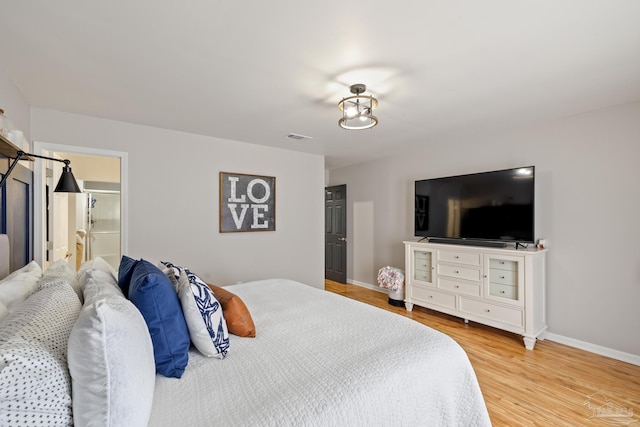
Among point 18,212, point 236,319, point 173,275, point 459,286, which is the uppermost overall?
point 18,212

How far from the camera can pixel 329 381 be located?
1200 millimetres

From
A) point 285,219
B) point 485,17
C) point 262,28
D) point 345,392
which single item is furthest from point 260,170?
point 345,392

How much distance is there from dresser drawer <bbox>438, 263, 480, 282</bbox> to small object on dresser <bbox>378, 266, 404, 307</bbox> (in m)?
0.72

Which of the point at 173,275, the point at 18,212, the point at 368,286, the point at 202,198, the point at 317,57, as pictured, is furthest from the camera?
the point at 368,286

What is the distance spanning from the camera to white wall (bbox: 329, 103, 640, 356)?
276cm

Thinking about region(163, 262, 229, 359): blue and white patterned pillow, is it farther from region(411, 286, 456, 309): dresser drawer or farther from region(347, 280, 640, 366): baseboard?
region(347, 280, 640, 366): baseboard

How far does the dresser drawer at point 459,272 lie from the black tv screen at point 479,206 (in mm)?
397

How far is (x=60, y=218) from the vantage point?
371 cm

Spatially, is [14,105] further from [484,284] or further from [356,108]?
[484,284]

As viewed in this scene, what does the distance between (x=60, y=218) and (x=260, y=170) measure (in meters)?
2.58

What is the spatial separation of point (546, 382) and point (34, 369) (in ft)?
10.5

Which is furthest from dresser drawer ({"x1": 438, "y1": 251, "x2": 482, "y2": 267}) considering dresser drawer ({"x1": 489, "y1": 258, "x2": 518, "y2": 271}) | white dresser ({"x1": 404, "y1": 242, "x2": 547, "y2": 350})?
dresser drawer ({"x1": 489, "y1": 258, "x2": 518, "y2": 271})

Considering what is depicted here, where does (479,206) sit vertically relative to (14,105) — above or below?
below

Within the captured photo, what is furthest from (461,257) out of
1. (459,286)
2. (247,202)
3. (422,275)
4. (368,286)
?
(247,202)
